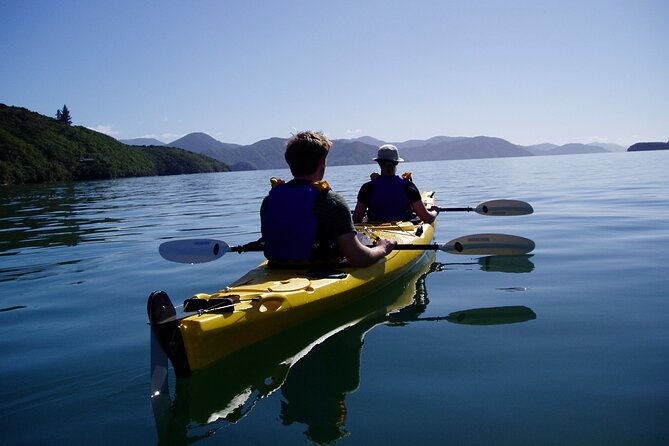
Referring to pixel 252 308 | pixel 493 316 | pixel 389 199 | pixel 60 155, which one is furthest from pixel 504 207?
pixel 60 155

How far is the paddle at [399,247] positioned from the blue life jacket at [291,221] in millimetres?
810

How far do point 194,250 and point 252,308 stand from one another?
8.01 feet

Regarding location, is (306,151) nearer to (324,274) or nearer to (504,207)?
(324,274)

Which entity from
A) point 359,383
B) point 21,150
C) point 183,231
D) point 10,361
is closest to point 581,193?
point 183,231

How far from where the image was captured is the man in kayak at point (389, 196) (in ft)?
27.5

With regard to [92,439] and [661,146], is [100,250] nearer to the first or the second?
[92,439]

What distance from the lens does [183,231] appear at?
1267cm

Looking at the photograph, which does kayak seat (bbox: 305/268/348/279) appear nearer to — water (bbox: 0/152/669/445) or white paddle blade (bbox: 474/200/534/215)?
water (bbox: 0/152/669/445)

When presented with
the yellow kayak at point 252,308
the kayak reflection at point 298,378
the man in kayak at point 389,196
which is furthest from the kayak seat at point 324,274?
the man in kayak at point 389,196

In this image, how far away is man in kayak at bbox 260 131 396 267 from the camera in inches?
193

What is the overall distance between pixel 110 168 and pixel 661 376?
343 ft

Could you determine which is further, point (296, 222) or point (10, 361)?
point (296, 222)

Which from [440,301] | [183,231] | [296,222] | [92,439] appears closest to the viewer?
[92,439]

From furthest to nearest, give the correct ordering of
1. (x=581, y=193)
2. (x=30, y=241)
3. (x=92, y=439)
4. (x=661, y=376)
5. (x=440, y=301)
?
(x=581, y=193) < (x=30, y=241) < (x=440, y=301) < (x=661, y=376) < (x=92, y=439)
